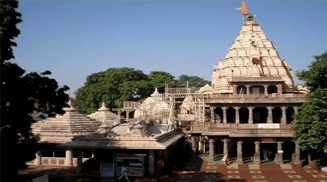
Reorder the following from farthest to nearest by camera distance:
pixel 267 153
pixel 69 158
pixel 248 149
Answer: pixel 248 149, pixel 267 153, pixel 69 158

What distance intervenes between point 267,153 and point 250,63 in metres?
13.6

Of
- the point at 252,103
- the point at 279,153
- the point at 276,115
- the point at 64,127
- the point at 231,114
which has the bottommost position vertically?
the point at 279,153

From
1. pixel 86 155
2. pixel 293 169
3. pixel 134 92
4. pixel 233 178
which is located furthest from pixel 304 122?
pixel 134 92

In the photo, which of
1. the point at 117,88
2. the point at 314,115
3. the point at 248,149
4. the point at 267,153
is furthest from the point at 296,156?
the point at 117,88

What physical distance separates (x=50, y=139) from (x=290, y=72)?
34.4m

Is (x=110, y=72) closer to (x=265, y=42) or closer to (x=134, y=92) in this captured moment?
(x=134, y=92)

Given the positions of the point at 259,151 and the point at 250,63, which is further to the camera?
the point at 250,63

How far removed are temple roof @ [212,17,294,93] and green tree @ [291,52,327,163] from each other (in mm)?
12508

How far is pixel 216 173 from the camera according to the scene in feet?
103

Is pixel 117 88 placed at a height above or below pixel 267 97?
above

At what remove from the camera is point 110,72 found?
83.8 m

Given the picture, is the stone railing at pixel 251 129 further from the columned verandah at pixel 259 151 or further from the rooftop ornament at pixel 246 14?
the rooftop ornament at pixel 246 14

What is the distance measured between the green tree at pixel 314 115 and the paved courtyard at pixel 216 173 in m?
2.66

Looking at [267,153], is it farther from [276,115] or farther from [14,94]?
[14,94]
